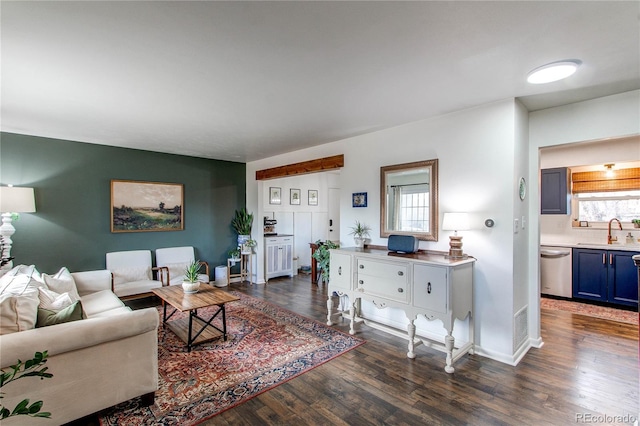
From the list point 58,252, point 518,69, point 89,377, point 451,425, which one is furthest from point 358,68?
point 58,252

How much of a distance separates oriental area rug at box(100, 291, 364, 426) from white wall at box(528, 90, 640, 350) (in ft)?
6.55

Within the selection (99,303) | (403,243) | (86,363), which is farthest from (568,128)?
(99,303)

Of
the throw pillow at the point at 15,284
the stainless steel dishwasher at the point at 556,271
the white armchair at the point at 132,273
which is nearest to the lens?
the throw pillow at the point at 15,284

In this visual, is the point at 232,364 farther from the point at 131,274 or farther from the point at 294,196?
the point at 294,196

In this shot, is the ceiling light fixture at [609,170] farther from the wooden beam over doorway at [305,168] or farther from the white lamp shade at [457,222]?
the wooden beam over doorway at [305,168]

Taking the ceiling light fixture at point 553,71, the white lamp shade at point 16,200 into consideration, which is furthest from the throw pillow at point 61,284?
the ceiling light fixture at point 553,71

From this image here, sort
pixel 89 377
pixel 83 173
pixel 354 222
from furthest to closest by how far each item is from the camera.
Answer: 1. pixel 83 173
2. pixel 354 222
3. pixel 89 377

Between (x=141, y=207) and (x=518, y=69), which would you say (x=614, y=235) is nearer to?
(x=518, y=69)

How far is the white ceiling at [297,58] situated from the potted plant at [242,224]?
2.93m

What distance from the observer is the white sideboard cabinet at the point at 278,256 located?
20.4 ft

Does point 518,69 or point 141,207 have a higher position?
point 518,69

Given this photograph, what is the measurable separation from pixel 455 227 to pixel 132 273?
15.4ft

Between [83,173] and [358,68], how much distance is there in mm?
4567

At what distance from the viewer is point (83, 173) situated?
4.52 meters
